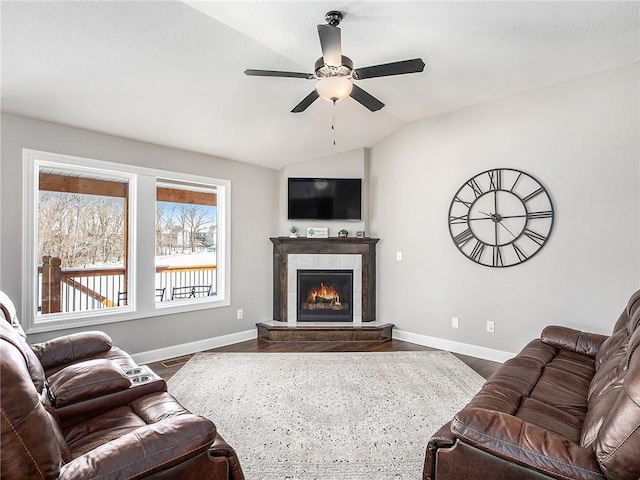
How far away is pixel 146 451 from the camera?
1.24 m

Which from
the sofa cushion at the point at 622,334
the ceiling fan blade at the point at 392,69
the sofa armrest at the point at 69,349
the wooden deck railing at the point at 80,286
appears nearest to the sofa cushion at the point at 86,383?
the sofa armrest at the point at 69,349

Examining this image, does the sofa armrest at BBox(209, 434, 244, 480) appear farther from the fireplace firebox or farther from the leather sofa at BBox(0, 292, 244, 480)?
the fireplace firebox

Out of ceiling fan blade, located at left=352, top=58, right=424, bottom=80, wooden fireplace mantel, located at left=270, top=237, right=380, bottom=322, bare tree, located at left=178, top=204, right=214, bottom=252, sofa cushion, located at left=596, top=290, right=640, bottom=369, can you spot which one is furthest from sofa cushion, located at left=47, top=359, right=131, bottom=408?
wooden fireplace mantel, located at left=270, top=237, right=380, bottom=322

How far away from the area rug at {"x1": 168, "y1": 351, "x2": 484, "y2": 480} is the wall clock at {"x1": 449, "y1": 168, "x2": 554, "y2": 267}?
4.28 feet

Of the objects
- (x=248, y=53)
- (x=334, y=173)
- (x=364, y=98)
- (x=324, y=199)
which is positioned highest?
(x=248, y=53)

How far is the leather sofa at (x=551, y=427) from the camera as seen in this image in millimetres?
1198

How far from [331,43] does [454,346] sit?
12.0 ft

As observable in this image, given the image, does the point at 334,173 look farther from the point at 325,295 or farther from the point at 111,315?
the point at 111,315

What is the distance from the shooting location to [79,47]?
2434mm

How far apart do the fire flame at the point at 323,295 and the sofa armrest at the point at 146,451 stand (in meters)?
3.81

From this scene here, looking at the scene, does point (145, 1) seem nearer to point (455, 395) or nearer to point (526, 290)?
point (455, 395)

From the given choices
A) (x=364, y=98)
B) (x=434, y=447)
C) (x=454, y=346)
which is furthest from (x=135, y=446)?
(x=454, y=346)

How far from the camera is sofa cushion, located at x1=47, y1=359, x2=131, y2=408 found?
1723 mm

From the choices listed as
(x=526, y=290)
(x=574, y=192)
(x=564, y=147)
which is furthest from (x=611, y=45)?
(x=526, y=290)
